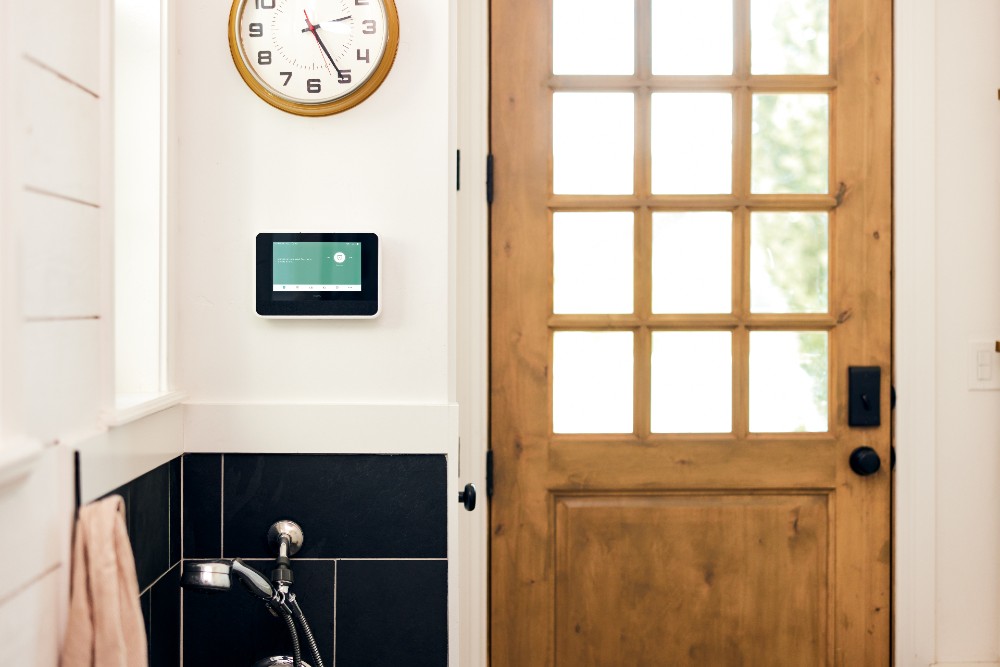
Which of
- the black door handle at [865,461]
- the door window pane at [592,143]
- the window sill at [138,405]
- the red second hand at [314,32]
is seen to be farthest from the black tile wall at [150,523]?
the black door handle at [865,461]

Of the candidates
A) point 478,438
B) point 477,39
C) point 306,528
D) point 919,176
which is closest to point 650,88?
point 477,39

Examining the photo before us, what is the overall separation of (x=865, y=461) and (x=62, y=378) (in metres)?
1.46

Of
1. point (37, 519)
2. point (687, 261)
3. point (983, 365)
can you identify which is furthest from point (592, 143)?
point (37, 519)

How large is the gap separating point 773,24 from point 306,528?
136 centimetres

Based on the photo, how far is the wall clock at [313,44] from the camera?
130 cm

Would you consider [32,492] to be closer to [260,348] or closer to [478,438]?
[260,348]

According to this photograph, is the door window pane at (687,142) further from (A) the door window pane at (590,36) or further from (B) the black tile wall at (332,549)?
(B) the black tile wall at (332,549)

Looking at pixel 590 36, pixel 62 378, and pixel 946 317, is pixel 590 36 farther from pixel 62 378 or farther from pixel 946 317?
pixel 62 378

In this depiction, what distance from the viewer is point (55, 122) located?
94cm

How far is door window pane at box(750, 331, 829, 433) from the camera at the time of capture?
161 centimetres

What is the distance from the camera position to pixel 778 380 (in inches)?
63.2

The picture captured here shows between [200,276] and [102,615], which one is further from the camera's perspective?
[200,276]

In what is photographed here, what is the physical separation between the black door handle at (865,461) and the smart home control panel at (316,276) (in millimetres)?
1033

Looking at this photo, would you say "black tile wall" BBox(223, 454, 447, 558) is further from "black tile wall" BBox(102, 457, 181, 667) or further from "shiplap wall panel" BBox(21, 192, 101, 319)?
"shiplap wall panel" BBox(21, 192, 101, 319)
